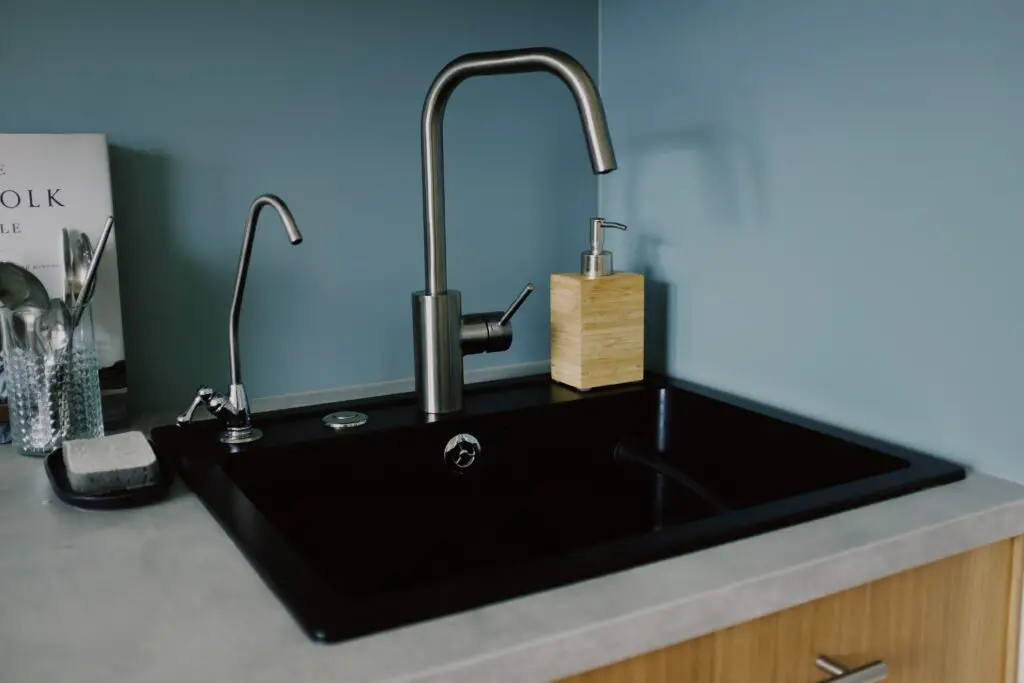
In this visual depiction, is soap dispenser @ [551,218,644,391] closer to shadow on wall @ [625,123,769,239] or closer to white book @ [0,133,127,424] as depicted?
shadow on wall @ [625,123,769,239]

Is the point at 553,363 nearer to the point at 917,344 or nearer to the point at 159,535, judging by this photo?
the point at 917,344

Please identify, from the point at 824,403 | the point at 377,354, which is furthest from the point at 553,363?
the point at 824,403

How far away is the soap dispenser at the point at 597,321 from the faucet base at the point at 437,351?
16 centimetres

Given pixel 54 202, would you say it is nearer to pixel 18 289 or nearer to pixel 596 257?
pixel 18 289

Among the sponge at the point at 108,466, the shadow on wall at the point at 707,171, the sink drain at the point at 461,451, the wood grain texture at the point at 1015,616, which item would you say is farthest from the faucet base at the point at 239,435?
the wood grain texture at the point at 1015,616

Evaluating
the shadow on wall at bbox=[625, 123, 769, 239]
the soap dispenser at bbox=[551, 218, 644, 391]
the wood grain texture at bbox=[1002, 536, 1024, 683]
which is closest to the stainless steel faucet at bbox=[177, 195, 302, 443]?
the soap dispenser at bbox=[551, 218, 644, 391]

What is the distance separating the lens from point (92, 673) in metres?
0.57

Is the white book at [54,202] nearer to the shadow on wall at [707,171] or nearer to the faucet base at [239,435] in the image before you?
the faucet base at [239,435]

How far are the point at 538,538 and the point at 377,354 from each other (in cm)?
38

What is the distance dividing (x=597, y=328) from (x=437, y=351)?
0.72 feet

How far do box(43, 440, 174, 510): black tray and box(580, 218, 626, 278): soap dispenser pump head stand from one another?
0.57 metres

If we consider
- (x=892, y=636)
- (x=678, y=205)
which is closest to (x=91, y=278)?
(x=678, y=205)

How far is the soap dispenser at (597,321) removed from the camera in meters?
A: 1.19

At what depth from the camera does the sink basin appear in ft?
3.00
